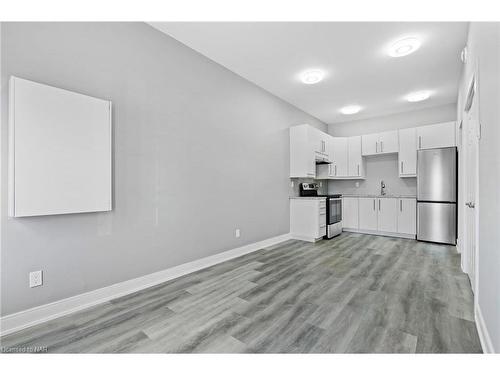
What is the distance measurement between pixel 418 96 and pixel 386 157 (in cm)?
153

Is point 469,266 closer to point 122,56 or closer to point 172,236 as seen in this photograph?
point 172,236

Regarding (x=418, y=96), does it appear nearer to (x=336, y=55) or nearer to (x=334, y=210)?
(x=336, y=55)

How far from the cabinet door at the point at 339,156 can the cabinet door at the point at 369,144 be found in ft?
1.31

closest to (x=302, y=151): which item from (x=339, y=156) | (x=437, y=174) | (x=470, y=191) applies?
(x=339, y=156)

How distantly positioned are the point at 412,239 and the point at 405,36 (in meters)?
3.73

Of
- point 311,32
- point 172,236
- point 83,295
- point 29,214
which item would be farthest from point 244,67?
point 83,295

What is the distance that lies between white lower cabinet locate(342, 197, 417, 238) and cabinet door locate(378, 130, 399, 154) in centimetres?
106

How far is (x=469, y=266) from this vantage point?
2676 mm

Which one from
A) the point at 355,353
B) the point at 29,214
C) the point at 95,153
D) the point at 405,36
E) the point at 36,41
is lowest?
the point at 355,353

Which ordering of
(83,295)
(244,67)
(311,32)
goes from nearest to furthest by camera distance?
(83,295)
(311,32)
(244,67)

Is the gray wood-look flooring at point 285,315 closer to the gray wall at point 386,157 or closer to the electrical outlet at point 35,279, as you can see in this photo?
the electrical outlet at point 35,279

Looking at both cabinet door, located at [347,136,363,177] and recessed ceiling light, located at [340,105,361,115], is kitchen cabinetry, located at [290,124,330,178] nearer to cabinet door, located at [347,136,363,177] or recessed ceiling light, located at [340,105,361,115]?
recessed ceiling light, located at [340,105,361,115]

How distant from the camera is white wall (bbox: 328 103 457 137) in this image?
16.3ft

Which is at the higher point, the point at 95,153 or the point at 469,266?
the point at 95,153
